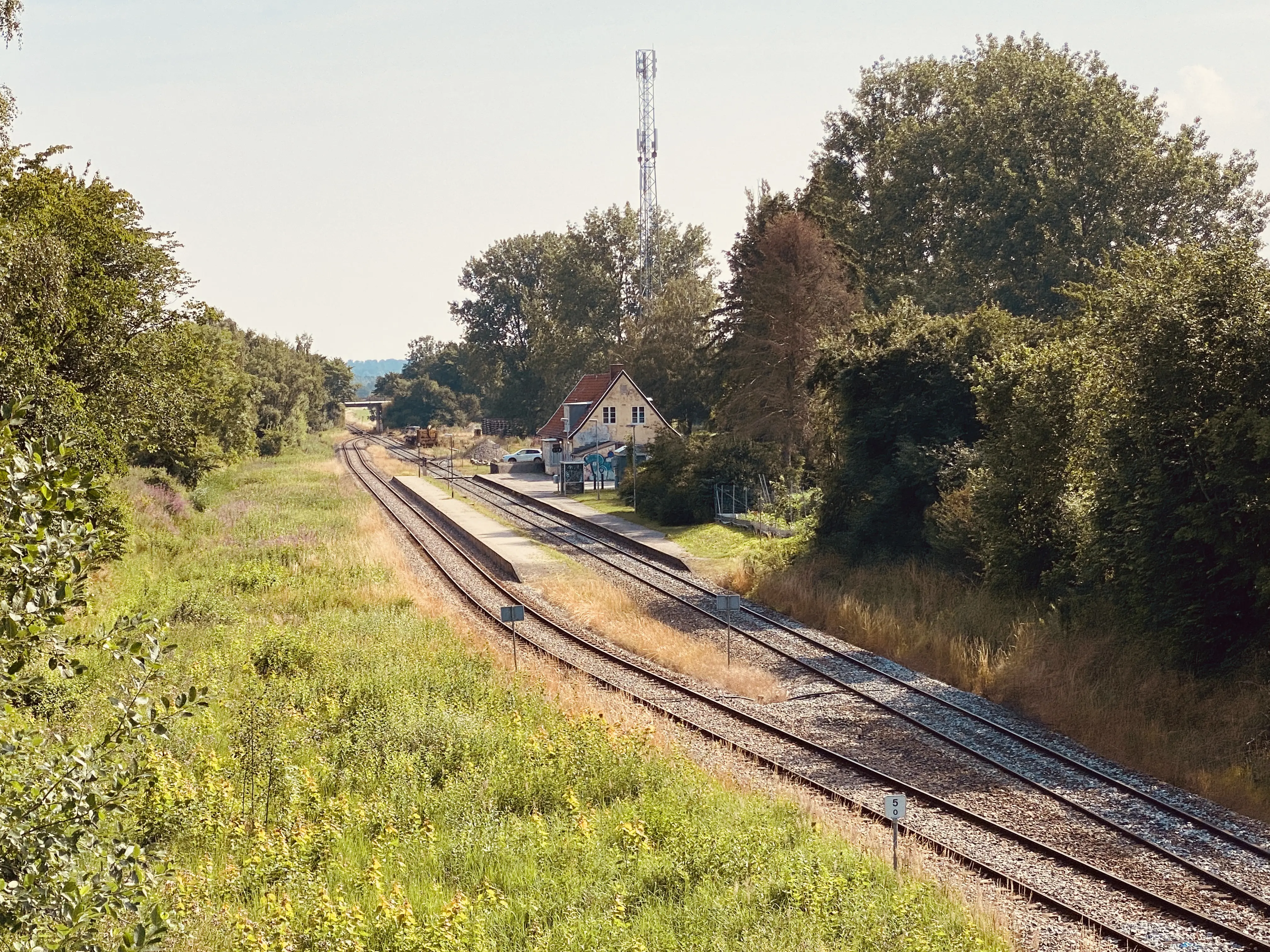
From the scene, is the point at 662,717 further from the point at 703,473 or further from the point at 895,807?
the point at 703,473

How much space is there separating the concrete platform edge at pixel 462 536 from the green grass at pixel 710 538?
6.67 meters

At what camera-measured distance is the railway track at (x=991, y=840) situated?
10.7m

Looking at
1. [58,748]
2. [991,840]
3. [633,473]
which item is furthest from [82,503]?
[633,473]

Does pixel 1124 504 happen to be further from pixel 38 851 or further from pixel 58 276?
pixel 58 276

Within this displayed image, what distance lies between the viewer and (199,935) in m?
8.73

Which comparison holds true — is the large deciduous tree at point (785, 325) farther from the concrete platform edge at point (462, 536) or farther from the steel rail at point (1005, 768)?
the steel rail at point (1005, 768)

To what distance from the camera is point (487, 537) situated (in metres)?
42.1

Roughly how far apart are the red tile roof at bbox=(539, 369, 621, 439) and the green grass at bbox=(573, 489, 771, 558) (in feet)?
78.1

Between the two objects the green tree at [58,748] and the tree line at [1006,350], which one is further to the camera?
the tree line at [1006,350]

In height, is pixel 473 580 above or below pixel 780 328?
below

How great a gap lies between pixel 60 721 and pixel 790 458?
1493 inches

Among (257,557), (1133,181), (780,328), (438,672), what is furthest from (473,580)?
(1133,181)

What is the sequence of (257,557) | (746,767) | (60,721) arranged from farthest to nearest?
(257,557), (746,767), (60,721)

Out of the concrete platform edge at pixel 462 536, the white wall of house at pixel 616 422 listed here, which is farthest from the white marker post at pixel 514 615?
the white wall of house at pixel 616 422
